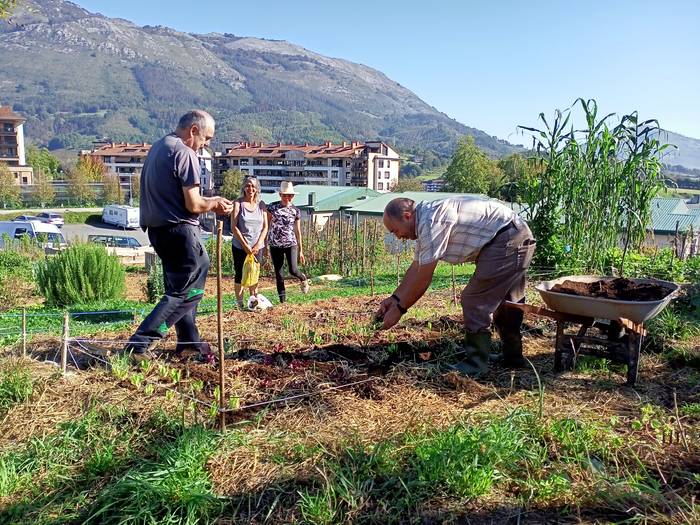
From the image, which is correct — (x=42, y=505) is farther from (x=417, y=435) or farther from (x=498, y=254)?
(x=498, y=254)

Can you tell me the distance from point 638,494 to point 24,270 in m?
13.5

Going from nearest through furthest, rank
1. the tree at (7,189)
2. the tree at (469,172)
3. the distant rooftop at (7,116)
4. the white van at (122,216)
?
the white van at (122,216) < the tree at (7,189) < the tree at (469,172) < the distant rooftop at (7,116)

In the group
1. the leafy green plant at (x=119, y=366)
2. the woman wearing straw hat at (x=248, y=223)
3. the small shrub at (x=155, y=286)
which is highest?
the woman wearing straw hat at (x=248, y=223)

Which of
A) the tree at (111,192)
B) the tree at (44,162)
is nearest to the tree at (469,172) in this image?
the tree at (111,192)

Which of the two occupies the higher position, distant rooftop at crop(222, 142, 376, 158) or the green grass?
distant rooftop at crop(222, 142, 376, 158)

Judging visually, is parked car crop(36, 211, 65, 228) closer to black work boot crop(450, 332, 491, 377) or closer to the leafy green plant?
the leafy green plant

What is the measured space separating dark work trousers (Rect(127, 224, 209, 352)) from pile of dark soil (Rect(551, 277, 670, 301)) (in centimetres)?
258

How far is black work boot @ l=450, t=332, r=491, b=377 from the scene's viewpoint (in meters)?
3.88

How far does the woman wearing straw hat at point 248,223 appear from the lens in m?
6.68

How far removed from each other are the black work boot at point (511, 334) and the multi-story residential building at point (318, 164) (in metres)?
81.9

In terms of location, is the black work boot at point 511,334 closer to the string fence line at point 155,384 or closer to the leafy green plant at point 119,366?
the string fence line at point 155,384

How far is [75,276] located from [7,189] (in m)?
52.7

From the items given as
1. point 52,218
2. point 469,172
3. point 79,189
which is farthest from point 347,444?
point 79,189

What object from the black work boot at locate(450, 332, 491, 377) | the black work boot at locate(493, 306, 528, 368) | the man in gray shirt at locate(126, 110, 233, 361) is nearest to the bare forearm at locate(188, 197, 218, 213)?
the man in gray shirt at locate(126, 110, 233, 361)
